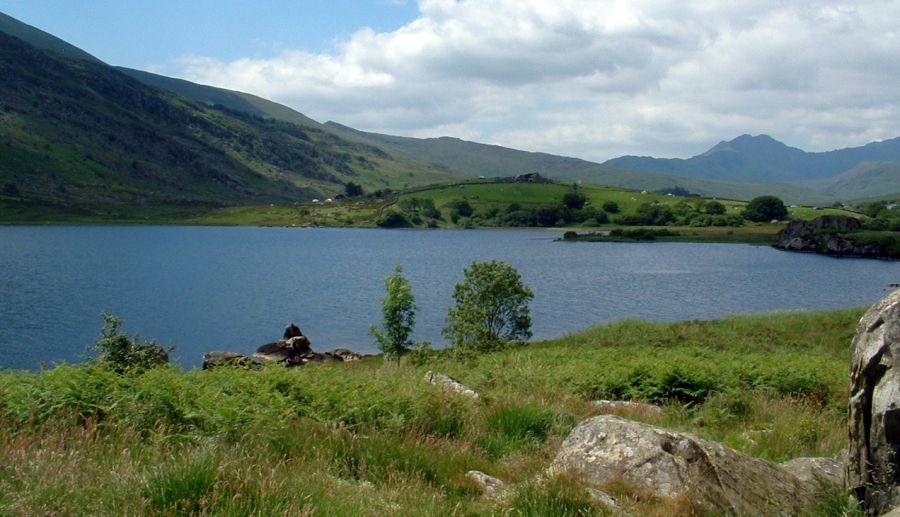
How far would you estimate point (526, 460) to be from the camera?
9422 mm

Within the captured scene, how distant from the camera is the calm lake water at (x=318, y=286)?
66.0 metres

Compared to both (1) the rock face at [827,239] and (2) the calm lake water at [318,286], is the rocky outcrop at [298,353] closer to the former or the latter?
(2) the calm lake water at [318,286]

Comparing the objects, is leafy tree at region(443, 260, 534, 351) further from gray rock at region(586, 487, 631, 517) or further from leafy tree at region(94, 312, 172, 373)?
gray rock at region(586, 487, 631, 517)

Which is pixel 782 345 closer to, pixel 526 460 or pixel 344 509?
pixel 526 460

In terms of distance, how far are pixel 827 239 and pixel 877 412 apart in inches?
7611

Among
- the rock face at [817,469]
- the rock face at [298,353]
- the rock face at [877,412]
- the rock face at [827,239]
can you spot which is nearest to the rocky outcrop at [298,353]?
the rock face at [298,353]

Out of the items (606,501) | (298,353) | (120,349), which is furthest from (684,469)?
(298,353)

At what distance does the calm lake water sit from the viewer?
6600 centimetres

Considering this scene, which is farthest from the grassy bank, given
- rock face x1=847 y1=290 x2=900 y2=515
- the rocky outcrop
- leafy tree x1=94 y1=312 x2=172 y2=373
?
the rocky outcrop

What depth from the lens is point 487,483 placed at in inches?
323

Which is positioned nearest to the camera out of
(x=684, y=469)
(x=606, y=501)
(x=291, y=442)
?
(x=606, y=501)

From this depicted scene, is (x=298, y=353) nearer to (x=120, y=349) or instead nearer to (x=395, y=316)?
(x=395, y=316)

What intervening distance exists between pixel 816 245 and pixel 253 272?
5781 inches

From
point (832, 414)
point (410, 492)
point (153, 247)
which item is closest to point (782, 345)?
point (832, 414)
